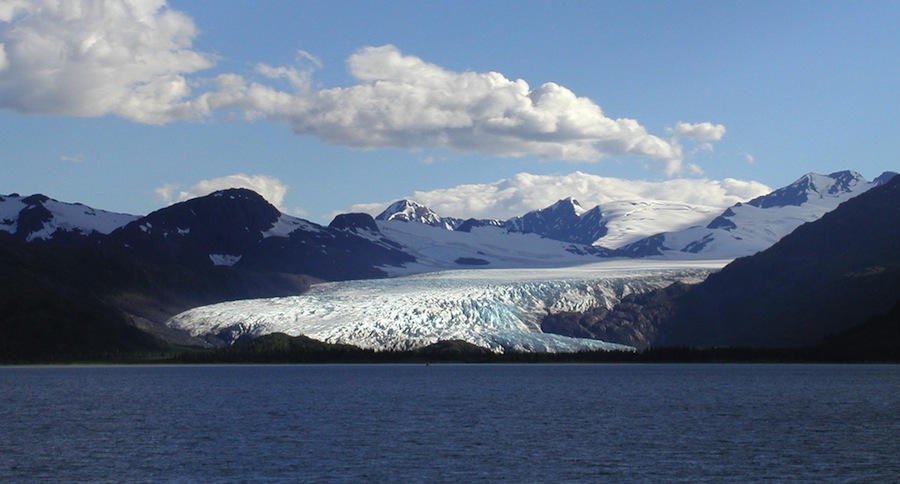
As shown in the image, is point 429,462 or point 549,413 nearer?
point 429,462

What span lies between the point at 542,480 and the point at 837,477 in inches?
629

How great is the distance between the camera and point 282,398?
5221 inches

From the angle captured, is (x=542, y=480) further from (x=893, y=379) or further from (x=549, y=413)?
(x=893, y=379)

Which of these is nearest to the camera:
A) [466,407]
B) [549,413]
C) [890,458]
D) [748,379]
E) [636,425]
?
[890,458]

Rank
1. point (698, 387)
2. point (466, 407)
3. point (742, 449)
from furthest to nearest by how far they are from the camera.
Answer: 1. point (698, 387)
2. point (466, 407)
3. point (742, 449)

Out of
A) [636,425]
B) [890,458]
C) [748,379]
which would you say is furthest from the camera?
[748,379]

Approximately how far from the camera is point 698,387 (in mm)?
152000

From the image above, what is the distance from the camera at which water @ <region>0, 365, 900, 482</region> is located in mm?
68500

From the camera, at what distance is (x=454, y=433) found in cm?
8912

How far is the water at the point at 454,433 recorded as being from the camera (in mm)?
68500

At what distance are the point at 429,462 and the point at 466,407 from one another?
142 ft

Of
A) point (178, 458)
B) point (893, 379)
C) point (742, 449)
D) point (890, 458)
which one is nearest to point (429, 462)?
point (178, 458)

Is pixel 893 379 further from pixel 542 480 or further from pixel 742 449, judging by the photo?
pixel 542 480

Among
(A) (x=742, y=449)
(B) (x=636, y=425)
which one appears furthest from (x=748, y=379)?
(A) (x=742, y=449)
